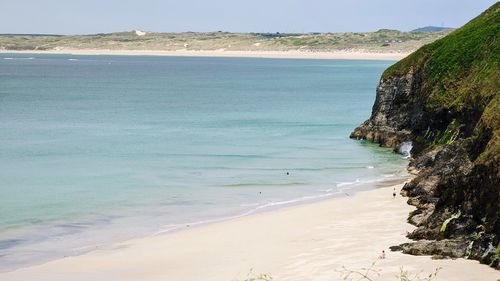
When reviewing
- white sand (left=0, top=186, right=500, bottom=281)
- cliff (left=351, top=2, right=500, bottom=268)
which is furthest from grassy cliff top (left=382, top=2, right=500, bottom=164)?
white sand (left=0, top=186, right=500, bottom=281)

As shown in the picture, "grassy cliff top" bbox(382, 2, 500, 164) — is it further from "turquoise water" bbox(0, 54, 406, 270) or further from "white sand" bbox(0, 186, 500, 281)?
"white sand" bbox(0, 186, 500, 281)

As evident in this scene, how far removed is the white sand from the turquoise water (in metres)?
1.75

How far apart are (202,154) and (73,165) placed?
8.86 meters

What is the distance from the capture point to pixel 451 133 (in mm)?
43594

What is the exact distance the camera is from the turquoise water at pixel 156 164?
32.8 m

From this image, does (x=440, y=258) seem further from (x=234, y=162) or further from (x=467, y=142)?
(x=234, y=162)

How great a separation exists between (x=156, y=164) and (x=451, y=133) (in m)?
17.3

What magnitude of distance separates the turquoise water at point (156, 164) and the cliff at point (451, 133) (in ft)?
8.82

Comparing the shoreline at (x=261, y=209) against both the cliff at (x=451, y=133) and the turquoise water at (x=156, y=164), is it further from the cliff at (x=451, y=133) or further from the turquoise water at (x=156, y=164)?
the cliff at (x=451, y=133)

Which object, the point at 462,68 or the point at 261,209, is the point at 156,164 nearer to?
the point at 261,209

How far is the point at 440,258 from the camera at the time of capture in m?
23.9

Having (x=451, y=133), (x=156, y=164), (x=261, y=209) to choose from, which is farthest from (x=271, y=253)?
(x=156, y=164)

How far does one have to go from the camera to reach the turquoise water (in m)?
32.8

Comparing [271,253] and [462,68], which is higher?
[462,68]
